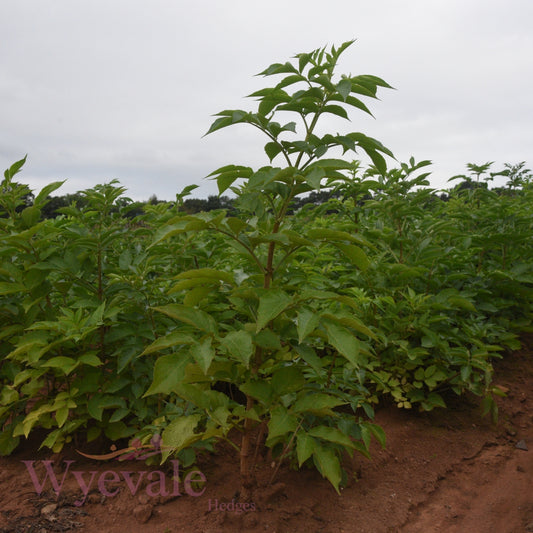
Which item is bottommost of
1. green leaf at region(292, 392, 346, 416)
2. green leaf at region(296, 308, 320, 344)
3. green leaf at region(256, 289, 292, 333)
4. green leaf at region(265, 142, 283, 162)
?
green leaf at region(292, 392, 346, 416)

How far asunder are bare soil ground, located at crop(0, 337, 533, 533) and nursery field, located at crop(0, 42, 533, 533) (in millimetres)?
10

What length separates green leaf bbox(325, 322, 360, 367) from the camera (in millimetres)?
1532

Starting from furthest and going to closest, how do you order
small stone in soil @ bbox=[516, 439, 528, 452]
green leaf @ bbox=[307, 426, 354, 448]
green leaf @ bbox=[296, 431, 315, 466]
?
small stone in soil @ bbox=[516, 439, 528, 452] → green leaf @ bbox=[307, 426, 354, 448] → green leaf @ bbox=[296, 431, 315, 466]

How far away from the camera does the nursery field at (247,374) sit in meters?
1.72

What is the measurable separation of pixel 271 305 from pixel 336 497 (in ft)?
4.31

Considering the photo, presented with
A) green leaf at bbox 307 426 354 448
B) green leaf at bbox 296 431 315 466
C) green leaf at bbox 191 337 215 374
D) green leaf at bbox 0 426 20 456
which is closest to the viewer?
green leaf at bbox 191 337 215 374

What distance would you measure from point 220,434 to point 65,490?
1.04m

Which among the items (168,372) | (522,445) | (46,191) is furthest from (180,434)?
(522,445)

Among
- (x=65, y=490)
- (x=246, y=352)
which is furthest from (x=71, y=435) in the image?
(x=246, y=352)

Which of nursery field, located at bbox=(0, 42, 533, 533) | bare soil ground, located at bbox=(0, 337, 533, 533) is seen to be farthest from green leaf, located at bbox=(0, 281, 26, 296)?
bare soil ground, located at bbox=(0, 337, 533, 533)

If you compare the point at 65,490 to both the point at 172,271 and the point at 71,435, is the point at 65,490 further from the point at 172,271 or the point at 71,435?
the point at 172,271

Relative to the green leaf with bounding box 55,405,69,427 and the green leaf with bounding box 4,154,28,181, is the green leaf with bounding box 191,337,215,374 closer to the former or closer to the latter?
the green leaf with bounding box 55,405,69,427

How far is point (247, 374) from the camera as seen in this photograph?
2.00 metres

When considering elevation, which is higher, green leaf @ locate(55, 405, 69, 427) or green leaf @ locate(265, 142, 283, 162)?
green leaf @ locate(265, 142, 283, 162)
